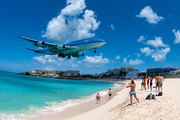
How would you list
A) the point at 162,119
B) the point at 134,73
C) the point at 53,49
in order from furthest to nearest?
1. the point at 134,73
2. the point at 53,49
3. the point at 162,119

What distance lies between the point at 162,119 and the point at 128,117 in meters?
1.60

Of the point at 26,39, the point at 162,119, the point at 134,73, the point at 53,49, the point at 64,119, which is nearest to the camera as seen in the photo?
the point at 162,119

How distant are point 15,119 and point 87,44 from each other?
27477 mm

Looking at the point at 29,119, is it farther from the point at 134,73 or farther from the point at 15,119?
the point at 134,73

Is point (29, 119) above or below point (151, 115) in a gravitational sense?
below

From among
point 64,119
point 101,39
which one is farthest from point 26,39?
point 64,119

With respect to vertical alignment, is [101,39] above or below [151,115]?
above

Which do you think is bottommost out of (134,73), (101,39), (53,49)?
(134,73)

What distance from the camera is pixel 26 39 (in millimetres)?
32594

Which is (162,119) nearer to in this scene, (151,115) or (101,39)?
(151,115)

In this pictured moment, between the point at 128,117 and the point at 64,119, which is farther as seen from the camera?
the point at 64,119

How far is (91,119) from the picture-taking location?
8055mm

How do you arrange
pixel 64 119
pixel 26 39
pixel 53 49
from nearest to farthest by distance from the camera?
pixel 64 119 → pixel 26 39 → pixel 53 49

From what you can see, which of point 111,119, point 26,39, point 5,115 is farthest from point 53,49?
point 111,119
